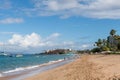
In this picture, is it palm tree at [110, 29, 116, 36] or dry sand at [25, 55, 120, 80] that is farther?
palm tree at [110, 29, 116, 36]

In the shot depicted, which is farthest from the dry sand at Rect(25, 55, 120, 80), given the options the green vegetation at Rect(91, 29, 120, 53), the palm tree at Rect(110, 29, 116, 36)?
the palm tree at Rect(110, 29, 116, 36)

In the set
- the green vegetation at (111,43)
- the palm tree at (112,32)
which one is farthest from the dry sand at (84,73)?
the palm tree at (112,32)

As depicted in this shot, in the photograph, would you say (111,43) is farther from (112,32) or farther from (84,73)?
(84,73)

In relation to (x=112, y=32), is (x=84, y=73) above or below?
below

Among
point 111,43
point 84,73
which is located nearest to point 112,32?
Result: point 111,43

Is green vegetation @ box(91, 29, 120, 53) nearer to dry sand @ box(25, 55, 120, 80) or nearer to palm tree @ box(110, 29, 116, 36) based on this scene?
palm tree @ box(110, 29, 116, 36)

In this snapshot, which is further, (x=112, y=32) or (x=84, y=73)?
(x=112, y=32)

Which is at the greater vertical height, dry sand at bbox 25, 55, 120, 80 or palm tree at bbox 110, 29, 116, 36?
palm tree at bbox 110, 29, 116, 36

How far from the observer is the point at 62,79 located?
20984 mm

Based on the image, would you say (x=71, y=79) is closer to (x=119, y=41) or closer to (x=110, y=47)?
(x=119, y=41)

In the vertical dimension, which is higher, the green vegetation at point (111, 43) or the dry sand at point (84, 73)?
the green vegetation at point (111, 43)

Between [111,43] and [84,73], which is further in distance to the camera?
[111,43]

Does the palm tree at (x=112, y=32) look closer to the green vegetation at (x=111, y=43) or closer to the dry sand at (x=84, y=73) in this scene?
the green vegetation at (x=111, y=43)

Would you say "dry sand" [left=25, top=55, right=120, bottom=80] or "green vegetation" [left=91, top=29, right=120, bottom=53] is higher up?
"green vegetation" [left=91, top=29, right=120, bottom=53]
